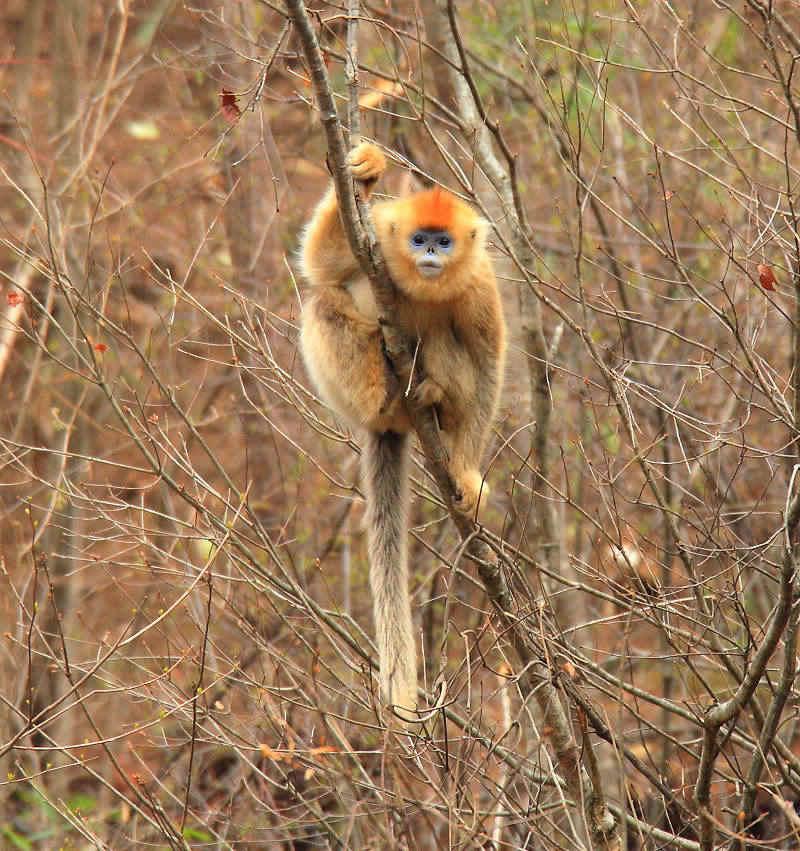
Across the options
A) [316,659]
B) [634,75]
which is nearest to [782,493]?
[634,75]

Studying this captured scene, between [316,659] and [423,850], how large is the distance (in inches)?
168

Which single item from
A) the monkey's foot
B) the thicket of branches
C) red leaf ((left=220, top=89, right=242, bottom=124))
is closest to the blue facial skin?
the thicket of branches

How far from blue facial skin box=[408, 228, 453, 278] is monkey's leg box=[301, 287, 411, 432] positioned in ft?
1.32

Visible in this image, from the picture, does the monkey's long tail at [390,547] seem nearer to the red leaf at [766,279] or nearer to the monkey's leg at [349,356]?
the monkey's leg at [349,356]

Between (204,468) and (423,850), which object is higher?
(423,850)

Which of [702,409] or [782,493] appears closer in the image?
[782,493]

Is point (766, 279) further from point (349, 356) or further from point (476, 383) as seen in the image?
point (349, 356)

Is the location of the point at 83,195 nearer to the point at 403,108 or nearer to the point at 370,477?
the point at 403,108

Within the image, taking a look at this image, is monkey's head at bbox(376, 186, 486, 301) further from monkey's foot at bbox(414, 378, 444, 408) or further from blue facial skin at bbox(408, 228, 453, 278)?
monkey's foot at bbox(414, 378, 444, 408)

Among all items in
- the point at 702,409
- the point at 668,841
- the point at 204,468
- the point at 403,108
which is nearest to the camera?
the point at 668,841

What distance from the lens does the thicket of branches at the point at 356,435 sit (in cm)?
445

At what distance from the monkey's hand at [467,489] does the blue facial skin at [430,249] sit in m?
0.94

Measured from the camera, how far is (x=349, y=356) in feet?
16.4

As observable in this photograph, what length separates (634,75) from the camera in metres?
8.53
